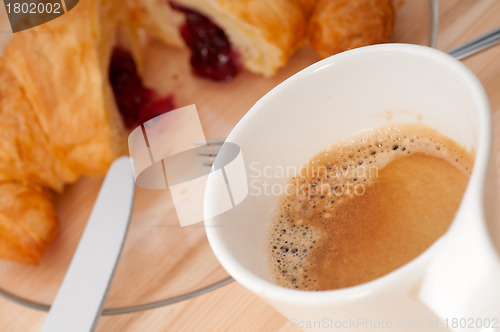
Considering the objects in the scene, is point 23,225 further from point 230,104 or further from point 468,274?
point 468,274

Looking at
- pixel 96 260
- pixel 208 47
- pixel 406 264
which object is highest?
pixel 406 264

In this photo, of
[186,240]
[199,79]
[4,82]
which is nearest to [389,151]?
[186,240]

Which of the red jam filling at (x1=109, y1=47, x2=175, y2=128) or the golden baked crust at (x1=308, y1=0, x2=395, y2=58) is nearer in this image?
the golden baked crust at (x1=308, y1=0, x2=395, y2=58)

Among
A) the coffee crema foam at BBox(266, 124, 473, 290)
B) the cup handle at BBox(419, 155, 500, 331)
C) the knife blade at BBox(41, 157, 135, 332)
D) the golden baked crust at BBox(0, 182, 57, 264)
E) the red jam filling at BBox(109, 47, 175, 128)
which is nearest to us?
the cup handle at BBox(419, 155, 500, 331)

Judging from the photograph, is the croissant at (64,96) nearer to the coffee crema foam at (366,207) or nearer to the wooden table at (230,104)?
the wooden table at (230,104)

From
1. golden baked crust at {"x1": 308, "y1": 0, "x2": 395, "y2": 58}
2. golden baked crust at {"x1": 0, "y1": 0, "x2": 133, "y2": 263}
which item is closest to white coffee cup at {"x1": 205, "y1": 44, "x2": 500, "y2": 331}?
golden baked crust at {"x1": 308, "y1": 0, "x2": 395, "y2": 58}

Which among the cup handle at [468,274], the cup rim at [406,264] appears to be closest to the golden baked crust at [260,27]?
the cup rim at [406,264]

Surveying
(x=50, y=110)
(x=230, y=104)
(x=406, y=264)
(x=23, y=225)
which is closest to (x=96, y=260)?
(x=23, y=225)

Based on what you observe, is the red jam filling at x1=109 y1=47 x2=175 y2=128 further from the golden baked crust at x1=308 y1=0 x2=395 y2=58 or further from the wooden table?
the golden baked crust at x1=308 y1=0 x2=395 y2=58
